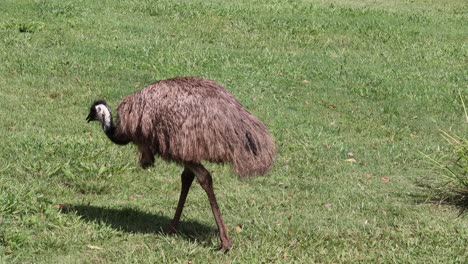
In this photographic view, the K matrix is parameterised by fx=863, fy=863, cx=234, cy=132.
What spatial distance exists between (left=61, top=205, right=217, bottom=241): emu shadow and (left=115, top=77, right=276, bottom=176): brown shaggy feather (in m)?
0.79

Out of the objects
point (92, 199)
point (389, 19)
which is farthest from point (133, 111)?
point (389, 19)

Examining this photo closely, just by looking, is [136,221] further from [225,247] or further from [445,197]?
[445,197]

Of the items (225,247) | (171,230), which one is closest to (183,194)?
(171,230)

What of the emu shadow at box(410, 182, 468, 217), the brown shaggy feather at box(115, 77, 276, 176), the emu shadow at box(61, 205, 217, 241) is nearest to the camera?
the brown shaggy feather at box(115, 77, 276, 176)

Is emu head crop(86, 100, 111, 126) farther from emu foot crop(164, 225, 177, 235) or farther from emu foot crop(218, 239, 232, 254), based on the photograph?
emu foot crop(218, 239, 232, 254)

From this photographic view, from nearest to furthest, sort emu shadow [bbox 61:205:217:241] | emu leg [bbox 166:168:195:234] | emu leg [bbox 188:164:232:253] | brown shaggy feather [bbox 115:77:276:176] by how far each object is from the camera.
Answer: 1. brown shaggy feather [bbox 115:77:276:176]
2. emu leg [bbox 188:164:232:253]
3. emu leg [bbox 166:168:195:234]
4. emu shadow [bbox 61:205:217:241]

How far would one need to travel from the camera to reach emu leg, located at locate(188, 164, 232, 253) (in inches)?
259

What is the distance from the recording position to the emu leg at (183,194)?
696 centimetres

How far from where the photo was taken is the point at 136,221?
7.43 m

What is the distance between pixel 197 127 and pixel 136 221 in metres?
1.43

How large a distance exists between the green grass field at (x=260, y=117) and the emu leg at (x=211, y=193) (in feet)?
0.36

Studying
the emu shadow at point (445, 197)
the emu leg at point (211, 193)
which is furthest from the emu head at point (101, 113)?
the emu shadow at point (445, 197)

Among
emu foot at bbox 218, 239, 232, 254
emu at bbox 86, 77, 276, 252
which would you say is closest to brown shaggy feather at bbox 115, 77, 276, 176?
emu at bbox 86, 77, 276, 252

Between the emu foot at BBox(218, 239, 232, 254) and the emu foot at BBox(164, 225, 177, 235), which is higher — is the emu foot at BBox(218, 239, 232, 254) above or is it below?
above
